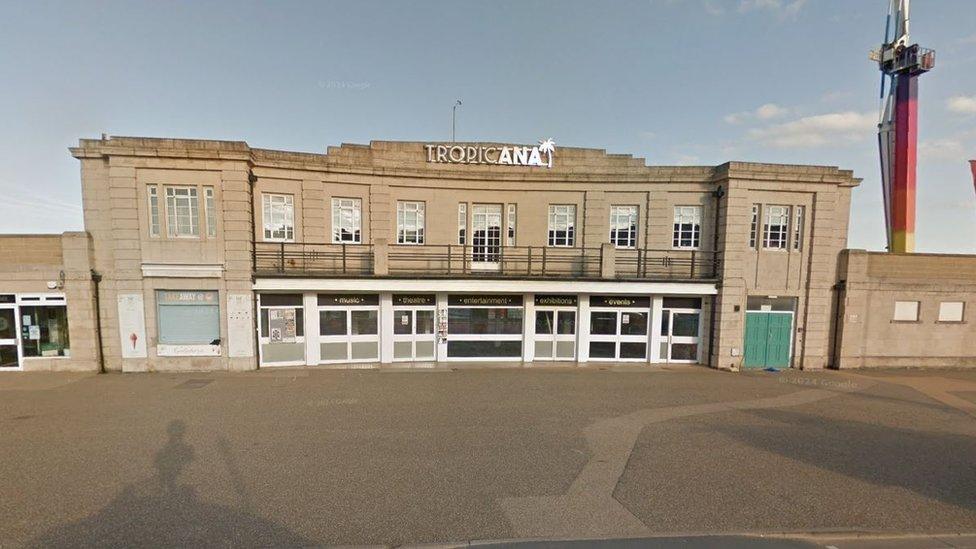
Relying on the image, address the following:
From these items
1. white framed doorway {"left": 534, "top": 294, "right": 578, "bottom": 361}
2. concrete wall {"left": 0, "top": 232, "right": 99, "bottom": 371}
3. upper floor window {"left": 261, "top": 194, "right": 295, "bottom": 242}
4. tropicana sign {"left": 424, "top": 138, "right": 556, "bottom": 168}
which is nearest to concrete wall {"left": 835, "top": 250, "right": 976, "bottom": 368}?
white framed doorway {"left": 534, "top": 294, "right": 578, "bottom": 361}

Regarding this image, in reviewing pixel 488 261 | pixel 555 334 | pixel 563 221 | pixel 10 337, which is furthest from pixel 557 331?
pixel 10 337

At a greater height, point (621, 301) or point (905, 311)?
point (621, 301)

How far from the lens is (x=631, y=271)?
12.7 meters

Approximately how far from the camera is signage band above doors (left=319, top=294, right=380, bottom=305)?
11594 millimetres

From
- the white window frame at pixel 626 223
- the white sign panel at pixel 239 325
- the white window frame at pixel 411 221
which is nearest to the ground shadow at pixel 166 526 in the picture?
the white sign panel at pixel 239 325

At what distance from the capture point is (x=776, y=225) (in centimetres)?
1213

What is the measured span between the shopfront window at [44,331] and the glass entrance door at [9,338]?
142mm

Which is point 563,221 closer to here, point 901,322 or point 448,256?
point 448,256

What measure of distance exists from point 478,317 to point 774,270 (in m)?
9.84

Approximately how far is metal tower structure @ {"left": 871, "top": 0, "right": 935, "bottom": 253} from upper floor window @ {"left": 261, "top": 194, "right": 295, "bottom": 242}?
26929 mm

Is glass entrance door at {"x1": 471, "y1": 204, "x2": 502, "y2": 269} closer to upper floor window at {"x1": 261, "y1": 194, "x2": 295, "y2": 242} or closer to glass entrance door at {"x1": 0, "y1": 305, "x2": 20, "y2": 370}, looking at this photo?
upper floor window at {"x1": 261, "y1": 194, "x2": 295, "y2": 242}

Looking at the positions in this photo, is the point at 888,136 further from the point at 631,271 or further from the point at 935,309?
the point at 631,271

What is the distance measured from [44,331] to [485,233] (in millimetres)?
13223

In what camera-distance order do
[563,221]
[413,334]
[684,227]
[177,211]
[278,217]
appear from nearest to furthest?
[177,211] < [278,217] < [413,334] < [684,227] < [563,221]
